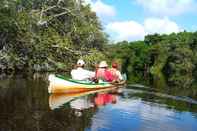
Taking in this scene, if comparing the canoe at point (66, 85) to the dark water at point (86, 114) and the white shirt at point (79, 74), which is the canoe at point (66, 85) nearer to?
the white shirt at point (79, 74)

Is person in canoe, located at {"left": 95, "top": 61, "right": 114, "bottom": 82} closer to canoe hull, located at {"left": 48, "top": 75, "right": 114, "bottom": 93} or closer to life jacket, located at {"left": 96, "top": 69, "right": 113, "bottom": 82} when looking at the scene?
life jacket, located at {"left": 96, "top": 69, "right": 113, "bottom": 82}

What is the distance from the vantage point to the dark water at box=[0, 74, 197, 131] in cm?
1514

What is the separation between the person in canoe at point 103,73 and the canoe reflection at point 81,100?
10.4 feet

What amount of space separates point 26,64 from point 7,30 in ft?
15.2

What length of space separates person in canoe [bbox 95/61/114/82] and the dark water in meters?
5.64

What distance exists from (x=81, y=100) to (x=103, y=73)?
886 centimetres

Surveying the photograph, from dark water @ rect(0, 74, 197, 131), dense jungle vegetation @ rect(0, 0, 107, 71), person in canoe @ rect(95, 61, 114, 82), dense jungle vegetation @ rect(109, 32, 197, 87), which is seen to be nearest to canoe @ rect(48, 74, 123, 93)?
dark water @ rect(0, 74, 197, 131)

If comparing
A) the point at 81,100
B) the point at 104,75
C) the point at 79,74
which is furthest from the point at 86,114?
the point at 104,75

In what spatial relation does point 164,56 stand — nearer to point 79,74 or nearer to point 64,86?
point 79,74

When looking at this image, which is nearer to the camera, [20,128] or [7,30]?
[20,128]

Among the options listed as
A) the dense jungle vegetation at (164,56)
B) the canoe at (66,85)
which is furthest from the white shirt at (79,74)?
the dense jungle vegetation at (164,56)

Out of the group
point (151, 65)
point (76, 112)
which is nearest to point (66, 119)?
point (76, 112)

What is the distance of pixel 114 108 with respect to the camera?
20.3 m

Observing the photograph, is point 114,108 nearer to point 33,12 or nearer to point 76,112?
point 76,112
